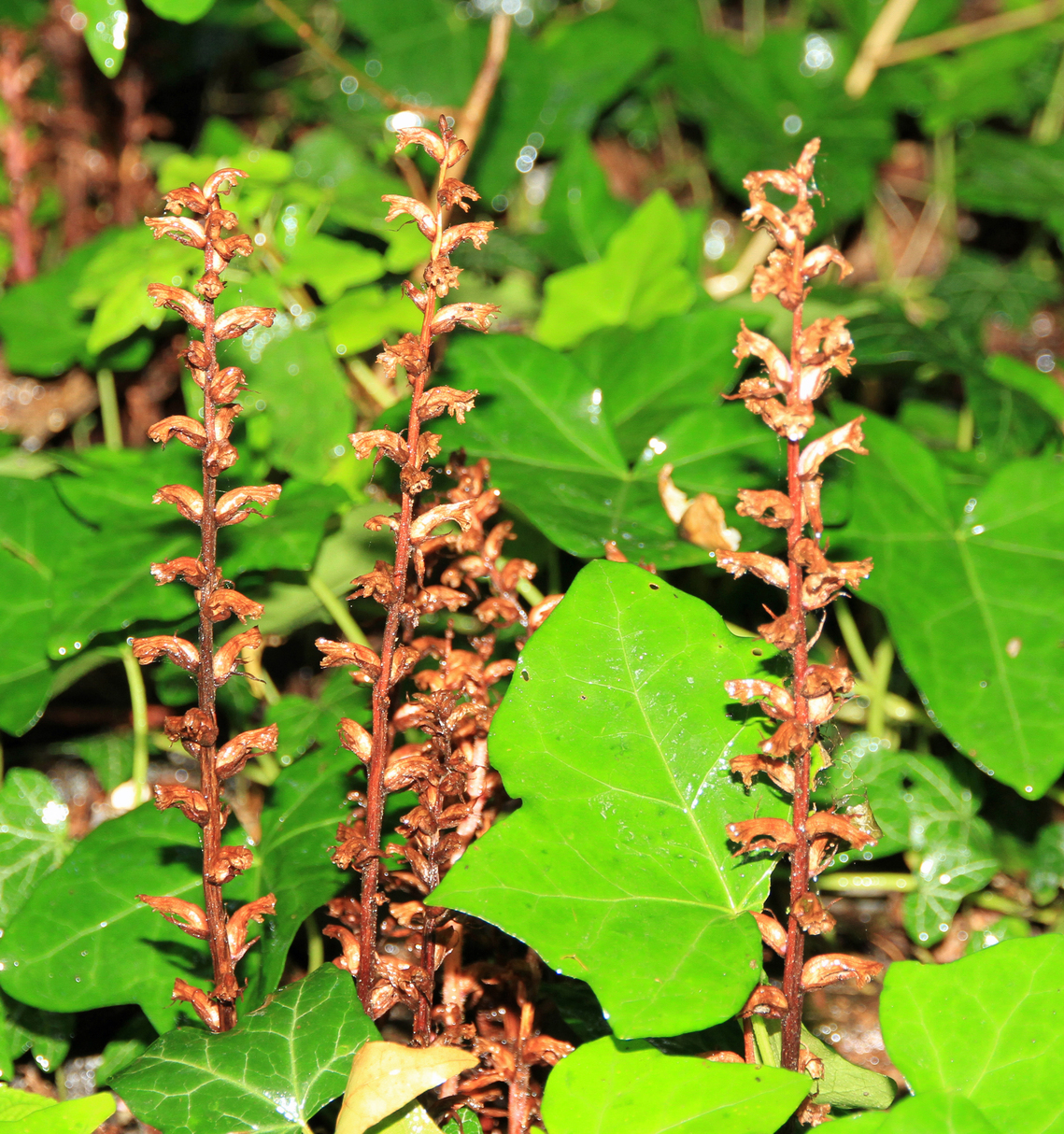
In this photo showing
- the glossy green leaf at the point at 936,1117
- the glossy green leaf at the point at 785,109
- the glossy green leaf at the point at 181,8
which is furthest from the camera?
the glossy green leaf at the point at 785,109

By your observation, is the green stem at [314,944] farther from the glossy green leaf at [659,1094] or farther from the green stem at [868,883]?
the green stem at [868,883]

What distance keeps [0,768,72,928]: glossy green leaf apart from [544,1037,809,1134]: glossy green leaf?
103 centimetres

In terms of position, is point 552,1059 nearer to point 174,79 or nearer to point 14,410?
point 14,410

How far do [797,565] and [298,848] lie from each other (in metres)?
0.88

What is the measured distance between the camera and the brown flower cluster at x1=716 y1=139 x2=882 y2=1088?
1105mm

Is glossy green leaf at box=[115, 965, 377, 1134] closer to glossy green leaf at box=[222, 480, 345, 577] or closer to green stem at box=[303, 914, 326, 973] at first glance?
green stem at box=[303, 914, 326, 973]

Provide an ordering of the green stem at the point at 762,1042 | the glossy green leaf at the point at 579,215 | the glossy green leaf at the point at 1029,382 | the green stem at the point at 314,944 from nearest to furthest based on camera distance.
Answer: the green stem at the point at 762,1042
the green stem at the point at 314,944
the glossy green leaf at the point at 1029,382
the glossy green leaf at the point at 579,215

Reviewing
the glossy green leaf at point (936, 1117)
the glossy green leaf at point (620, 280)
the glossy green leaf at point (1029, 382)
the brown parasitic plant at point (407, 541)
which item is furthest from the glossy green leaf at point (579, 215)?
the glossy green leaf at point (936, 1117)

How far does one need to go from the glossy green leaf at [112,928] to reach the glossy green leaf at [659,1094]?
2.09 feet

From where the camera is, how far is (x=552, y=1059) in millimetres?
1308

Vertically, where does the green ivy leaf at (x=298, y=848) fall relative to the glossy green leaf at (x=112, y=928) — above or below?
above

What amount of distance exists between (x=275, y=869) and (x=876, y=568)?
3.84ft

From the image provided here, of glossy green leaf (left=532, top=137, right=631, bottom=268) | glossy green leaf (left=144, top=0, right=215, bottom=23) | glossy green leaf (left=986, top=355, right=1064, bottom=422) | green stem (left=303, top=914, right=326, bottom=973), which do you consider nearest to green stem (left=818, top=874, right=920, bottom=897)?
green stem (left=303, top=914, right=326, bottom=973)

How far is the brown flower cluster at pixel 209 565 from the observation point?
1.14 meters
